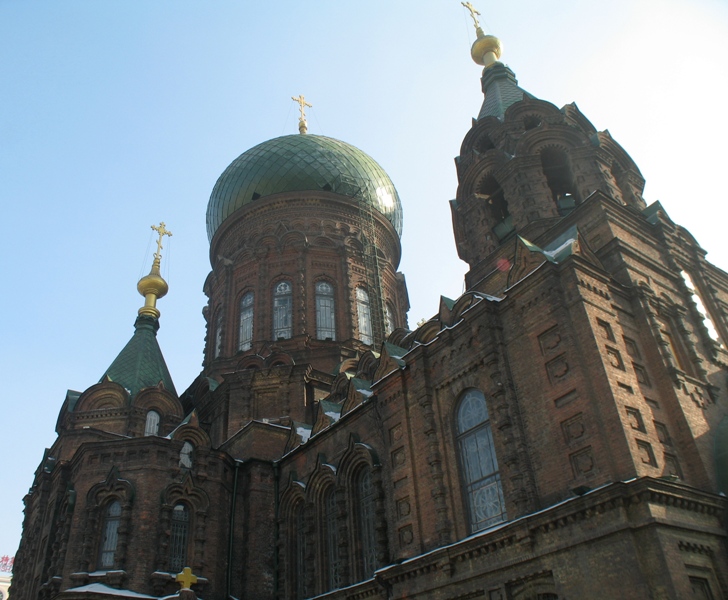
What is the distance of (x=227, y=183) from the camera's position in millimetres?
24328

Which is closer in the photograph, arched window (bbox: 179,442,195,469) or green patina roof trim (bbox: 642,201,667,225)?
green patina roof trim (bbox: 642,201,667,225)

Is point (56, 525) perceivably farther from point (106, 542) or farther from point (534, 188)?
point (534, 188)

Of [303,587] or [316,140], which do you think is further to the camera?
[316,140]

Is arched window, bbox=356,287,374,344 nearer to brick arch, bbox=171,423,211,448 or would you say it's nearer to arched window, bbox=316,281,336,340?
arched window, bbox=316,281,336,340

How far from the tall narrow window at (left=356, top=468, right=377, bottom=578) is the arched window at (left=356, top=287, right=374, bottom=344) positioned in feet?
26.3

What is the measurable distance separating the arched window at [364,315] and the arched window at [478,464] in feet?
32.4

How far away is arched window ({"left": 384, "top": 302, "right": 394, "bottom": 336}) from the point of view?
2208cm

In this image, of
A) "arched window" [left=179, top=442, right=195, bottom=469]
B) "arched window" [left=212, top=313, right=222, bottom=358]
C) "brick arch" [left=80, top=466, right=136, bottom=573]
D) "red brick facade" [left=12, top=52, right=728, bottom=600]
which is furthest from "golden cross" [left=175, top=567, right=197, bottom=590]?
"arched window" [left=212, top=313, right=222, bottom=358]

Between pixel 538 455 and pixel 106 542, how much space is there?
29.1 ft

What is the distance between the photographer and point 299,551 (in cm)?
1437

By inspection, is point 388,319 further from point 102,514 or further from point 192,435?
point 102,514

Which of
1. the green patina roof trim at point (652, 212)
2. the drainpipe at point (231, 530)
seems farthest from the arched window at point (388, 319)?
the green patina roof trim at point (652, 212)

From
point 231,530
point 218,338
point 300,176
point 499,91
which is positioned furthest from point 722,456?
point 300,176

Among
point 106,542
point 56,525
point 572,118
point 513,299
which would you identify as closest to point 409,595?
point 513,299
